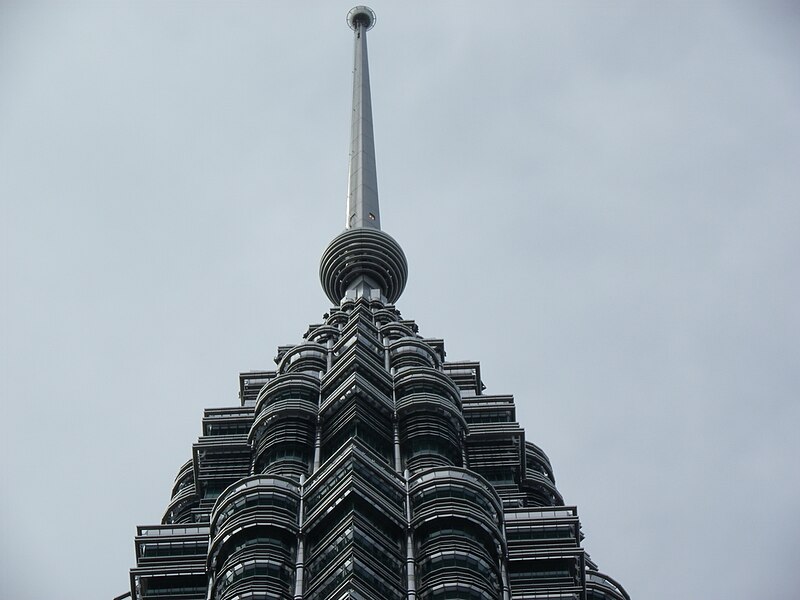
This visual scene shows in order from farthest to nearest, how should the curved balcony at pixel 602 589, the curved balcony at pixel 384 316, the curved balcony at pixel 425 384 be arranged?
the curved balcony at pixel 384 316 → the curved balcony at pixel 425 384 → the curved balcony at pixel 602 589

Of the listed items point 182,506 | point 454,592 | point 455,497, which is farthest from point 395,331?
point 454,592

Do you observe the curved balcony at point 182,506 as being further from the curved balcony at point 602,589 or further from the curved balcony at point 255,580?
the curved balcony at point 602,589

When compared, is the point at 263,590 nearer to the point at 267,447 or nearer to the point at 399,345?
the point at 267,447

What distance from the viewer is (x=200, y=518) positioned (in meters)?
119

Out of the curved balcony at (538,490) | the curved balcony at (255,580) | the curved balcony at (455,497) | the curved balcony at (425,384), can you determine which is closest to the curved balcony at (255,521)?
the curved balcony at (255,580)

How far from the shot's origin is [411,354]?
134 m

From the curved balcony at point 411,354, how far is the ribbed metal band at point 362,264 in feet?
92.7

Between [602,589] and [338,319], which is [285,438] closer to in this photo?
[602,589]

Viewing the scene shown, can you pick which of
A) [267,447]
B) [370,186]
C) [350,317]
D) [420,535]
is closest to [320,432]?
[267,447]

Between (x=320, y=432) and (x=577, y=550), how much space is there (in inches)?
854

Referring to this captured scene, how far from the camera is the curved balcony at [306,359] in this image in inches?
5167

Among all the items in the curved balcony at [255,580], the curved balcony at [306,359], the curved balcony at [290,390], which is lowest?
the curved balcony at [255,580]

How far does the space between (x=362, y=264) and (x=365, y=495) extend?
66.6 m

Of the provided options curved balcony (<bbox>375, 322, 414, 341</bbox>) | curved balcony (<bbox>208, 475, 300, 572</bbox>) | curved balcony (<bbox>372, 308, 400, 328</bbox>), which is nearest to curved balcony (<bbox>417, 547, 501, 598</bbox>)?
curved balcony (<bbox>208, 475, 300, 572</bbox>)
